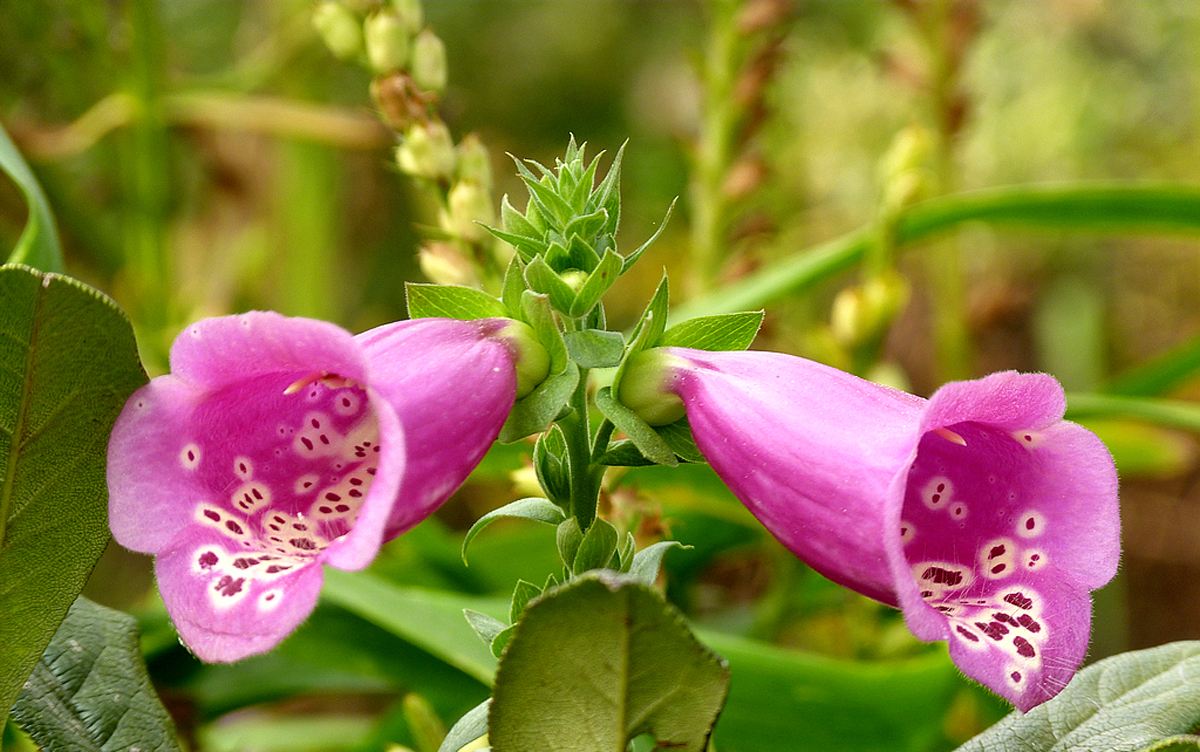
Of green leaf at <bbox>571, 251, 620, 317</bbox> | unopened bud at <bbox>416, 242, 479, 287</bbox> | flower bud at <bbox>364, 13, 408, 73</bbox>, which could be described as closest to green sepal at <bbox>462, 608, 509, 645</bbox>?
green leaf at <bbox>571, 251, 620, 317</bbox>

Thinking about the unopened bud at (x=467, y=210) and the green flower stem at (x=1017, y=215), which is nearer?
the unopened bud at (x=467, y=210)

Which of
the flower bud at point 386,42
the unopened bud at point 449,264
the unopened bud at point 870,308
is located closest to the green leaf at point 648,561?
the unopened bud at point 449,264

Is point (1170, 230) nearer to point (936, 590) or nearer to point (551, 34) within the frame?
point (936, 590)

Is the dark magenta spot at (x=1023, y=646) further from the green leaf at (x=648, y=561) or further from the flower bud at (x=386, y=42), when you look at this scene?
the flower bud at (x=386, y=42)

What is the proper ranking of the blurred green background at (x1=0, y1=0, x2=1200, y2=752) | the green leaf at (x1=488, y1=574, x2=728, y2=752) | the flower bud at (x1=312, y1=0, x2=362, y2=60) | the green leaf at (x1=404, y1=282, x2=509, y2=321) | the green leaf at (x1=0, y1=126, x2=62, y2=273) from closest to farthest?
the green leaf at (x1=488, y1=574, x2=728, y2=752) → the green leaf at (x1=404, y1=282, x2=509, y2=321) → the green leaf at (x1=0, y1=126, x2=62, y2=273) → the flower bud at (x1=312, y1=0, x2=362, y2=60) → the blurred green background at (x1=0, y1=0, x2=1200, y2=752)

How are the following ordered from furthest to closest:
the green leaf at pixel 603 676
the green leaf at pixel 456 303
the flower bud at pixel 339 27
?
the flower bud at pixel 339 27, the green leaf at pixel 456 303, the green leaf at pixel 603 676

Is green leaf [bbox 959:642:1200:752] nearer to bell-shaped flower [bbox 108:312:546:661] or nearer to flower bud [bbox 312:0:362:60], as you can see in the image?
bell-shaped flower [bbox 108:312:546:661]

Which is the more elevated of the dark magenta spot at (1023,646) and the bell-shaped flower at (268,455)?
the bell-shaped flower at (268,455)
